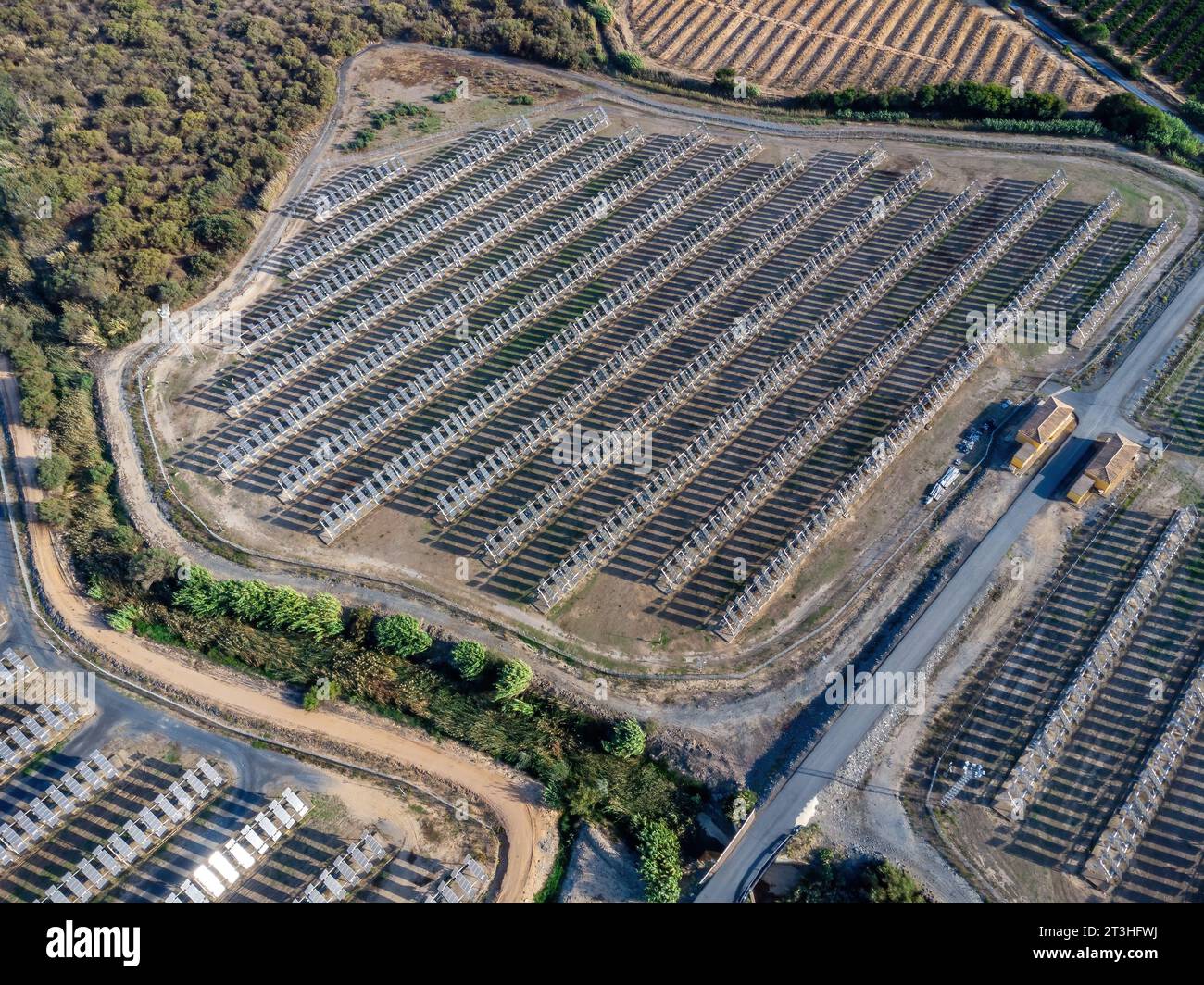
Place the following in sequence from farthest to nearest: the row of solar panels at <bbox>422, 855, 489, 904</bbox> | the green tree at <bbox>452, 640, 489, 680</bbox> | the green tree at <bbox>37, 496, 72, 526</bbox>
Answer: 1. the green tree at <bbox>37, 496, 72, 526</bbox>
2. the green tree at <bbox>452, 640, 489, 680</bbox>
3. the row of solar panels at <bbox>422, 855, 489, 904</bbox>

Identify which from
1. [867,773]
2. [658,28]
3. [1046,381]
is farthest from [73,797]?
[658,28]

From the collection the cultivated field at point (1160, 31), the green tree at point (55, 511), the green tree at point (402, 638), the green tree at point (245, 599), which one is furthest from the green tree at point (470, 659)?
the cultivated field at point (1160, 31)

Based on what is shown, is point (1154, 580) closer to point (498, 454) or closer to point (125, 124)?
point (498, 454)

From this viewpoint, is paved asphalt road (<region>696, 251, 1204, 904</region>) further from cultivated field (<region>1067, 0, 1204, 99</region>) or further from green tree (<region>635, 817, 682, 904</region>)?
cultivated field (<region>1067, 0, 1204, 99</region>)

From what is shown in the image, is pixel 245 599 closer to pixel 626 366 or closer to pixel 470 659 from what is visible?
pixel 470 659

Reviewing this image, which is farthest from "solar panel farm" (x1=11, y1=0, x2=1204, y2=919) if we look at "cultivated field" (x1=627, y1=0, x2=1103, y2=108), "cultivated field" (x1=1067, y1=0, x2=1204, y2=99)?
"cultivated field" (x1=627, y1=0, x2=1103, y2=108)

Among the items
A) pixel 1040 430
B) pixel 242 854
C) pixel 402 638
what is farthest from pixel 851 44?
pixel 242 854
